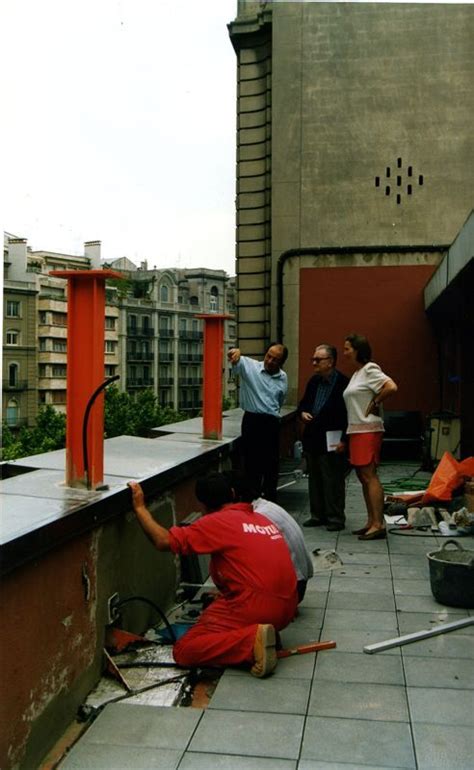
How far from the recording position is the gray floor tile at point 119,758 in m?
3.37

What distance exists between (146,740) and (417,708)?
1.30 m

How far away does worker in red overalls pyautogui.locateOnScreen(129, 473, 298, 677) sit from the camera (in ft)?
14.1

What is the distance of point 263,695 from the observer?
4.07m

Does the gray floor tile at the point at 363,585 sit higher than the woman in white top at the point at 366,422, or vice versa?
the woman in white top at the point at 366,422

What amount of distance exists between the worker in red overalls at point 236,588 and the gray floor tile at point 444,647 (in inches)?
33.2

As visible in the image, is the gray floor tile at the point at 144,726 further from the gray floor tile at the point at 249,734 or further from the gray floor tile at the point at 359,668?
the gray floor tile at the point at 359,668

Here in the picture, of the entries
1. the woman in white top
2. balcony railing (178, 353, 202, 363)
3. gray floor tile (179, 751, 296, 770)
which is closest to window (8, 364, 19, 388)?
balcony railing (178, 353, 202, 363)

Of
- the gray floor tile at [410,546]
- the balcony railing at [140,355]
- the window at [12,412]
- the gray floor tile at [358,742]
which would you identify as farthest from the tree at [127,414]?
the gray floor tile at [358,742]

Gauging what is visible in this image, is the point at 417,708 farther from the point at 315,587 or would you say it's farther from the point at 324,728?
the point at 315,587

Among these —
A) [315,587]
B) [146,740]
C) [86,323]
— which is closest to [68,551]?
[146,740]

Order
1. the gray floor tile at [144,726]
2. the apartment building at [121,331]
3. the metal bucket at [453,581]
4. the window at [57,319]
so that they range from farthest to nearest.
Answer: the window at [57,319]
the apartment building at [121,331]
the metal bucket at [453,581]
the gray floor tile at [144,726]

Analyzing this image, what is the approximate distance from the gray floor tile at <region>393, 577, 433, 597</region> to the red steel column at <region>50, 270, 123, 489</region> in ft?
8.32

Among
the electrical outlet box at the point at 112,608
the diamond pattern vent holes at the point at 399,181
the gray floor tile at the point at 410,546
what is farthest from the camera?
the diamond pattern vent holes at the point at 399,181

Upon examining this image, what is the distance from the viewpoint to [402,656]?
4621 mm
